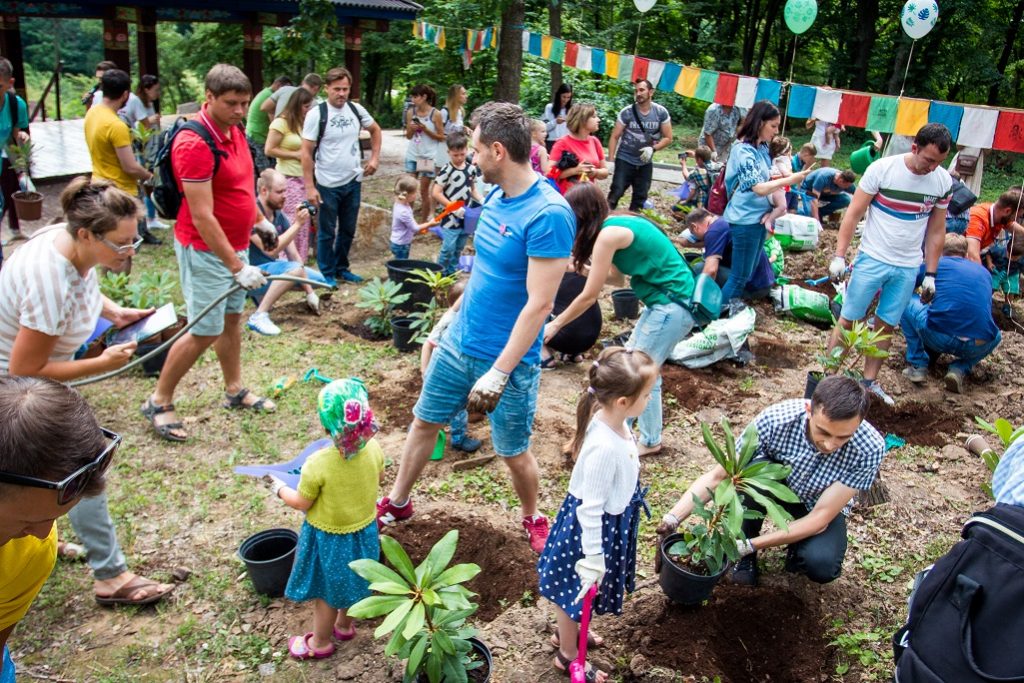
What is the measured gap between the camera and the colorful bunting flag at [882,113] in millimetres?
8180

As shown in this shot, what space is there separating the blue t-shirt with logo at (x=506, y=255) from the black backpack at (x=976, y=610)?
1.75 m

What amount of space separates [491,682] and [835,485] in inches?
65.2

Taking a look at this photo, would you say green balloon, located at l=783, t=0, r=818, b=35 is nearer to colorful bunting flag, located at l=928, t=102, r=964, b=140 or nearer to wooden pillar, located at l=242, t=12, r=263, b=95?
colorful bunting flag, located at l=928, t=102, r=964, b=140

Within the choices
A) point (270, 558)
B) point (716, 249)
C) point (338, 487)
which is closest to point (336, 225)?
point (716, 249)

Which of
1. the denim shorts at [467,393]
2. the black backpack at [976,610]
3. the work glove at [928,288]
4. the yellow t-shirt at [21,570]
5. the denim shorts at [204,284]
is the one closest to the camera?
the yellow t-shirt at [21,570]

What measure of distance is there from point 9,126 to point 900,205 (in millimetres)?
7305

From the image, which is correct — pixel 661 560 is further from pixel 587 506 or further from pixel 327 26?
pixel 327 26

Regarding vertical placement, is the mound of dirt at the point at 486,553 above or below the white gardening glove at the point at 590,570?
below

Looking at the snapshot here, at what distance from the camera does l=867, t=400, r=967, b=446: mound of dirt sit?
5.20 m

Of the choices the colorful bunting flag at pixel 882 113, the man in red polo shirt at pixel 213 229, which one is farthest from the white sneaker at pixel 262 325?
the colorful bunting flag at pixel 882 113

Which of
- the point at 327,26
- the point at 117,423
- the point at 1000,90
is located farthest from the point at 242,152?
the point at 1000,90

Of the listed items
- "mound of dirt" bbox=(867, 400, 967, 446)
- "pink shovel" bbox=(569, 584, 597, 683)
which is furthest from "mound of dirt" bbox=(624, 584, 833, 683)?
"mound of dirt" bbox=(867, 400, 967, 446)

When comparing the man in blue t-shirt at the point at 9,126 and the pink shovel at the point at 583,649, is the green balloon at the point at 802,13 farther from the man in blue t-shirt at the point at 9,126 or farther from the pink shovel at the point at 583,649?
the pink shovel at the point at 583,649

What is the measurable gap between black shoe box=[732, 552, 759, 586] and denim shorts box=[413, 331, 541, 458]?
1118 mm
